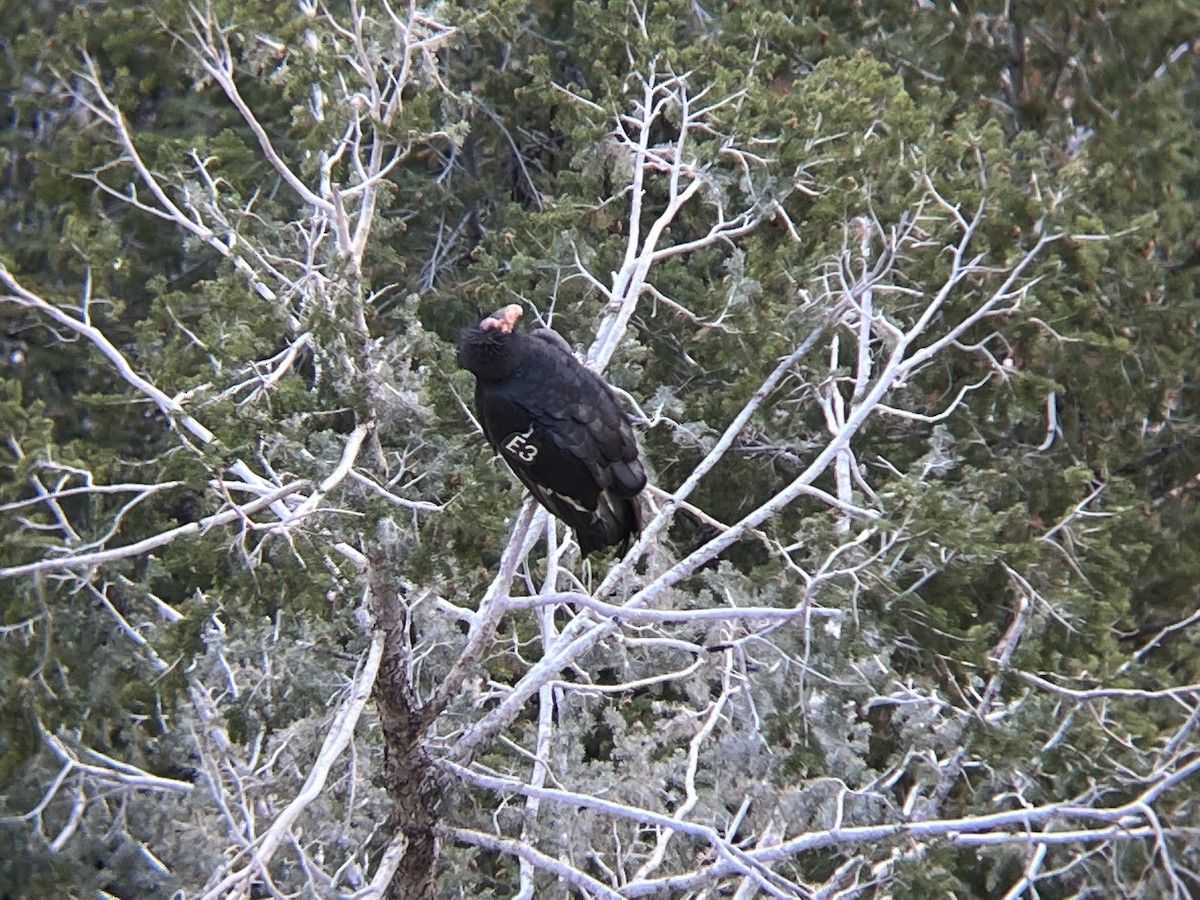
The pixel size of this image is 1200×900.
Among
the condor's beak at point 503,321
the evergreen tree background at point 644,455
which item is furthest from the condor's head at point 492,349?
the evergreen tree background at point 644,455

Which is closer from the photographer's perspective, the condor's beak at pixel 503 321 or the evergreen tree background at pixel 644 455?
the evergreen tree background at pixel 644 455

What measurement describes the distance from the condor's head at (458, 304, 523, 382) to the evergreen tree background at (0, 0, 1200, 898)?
268 mm

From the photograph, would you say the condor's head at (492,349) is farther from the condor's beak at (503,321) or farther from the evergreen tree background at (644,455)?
the evergreen tree background at (644,455)

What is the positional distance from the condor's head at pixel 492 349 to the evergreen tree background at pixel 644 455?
27 cm

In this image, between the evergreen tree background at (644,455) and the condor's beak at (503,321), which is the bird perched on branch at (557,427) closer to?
the condor's beak at (503,321)

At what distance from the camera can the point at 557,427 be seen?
5.67 meters

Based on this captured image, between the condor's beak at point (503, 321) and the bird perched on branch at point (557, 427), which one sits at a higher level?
the condor's beak at point (503, 321)

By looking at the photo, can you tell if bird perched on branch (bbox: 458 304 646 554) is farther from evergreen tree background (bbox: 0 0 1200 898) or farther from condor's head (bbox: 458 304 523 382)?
evergreen tree background (bbox: 0 0 1200 898)

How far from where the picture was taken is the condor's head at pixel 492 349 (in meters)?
5.78

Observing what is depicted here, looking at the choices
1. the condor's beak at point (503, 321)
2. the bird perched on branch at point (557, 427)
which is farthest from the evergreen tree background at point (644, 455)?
the condor's beak at point (503, 321)

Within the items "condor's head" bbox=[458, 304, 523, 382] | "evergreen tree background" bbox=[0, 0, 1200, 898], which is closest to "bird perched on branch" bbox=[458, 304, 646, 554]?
"condor's head" bbox=[458, 304, 523, 382]

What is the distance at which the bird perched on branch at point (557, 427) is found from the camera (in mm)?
5656

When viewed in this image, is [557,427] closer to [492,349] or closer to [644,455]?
[492,349]

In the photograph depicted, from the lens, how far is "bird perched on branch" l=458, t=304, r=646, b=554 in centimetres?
566
